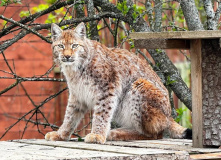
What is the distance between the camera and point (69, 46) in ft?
14.6

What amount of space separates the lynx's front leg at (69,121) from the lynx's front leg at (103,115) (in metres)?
0.28

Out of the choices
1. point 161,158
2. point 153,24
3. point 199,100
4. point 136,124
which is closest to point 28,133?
point 153,24

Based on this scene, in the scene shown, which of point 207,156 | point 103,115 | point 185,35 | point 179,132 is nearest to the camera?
point 207,156

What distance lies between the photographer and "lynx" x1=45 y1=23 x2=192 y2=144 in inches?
171

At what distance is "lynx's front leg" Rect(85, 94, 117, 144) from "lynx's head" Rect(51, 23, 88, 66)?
1.41ft

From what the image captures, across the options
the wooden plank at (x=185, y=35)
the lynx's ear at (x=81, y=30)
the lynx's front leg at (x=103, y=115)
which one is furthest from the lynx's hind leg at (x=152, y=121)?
the wooden plank at (x=185, y=35)

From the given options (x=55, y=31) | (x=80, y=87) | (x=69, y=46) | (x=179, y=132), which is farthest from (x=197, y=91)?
(x=55, y=31)

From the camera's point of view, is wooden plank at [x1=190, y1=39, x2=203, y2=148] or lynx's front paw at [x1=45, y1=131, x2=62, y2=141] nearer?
wooden plank at [x1=190, y1=39, x2=203, y2=148]

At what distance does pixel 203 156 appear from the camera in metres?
3.09

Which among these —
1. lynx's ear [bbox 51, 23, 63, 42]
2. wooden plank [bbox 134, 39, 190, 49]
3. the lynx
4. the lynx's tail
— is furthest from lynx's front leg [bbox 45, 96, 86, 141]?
wooden plank [bbox 134, 39, 190, 49]

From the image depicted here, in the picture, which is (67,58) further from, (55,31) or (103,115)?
(103,115)

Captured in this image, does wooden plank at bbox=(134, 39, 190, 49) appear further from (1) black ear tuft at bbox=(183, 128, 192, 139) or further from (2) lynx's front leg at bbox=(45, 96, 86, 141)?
(2) lynx's front leg at bbox=(45, 96, 86, 141)

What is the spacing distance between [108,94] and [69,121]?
1.51 feet

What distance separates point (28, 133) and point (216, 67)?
4.86 meters
